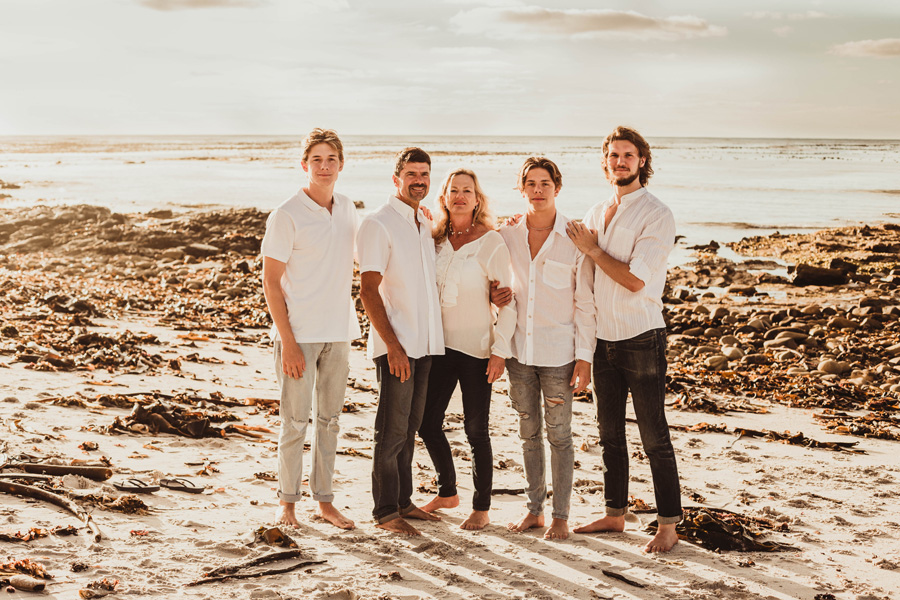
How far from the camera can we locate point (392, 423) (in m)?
4.99

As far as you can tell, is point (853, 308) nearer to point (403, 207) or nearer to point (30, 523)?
point (403, 207)

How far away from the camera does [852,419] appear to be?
8062 millimetres

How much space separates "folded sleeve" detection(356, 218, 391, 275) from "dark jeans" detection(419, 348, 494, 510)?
74 cm

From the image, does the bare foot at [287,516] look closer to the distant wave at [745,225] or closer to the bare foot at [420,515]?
the bare foot at [420,515]

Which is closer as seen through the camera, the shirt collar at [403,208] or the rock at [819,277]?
the shirt collar at [403,208]

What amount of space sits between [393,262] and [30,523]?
8.30 ft

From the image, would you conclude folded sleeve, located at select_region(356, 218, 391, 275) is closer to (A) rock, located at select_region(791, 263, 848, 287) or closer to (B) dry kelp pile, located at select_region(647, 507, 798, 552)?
(B) dry kelp pile, located at select_region(647, 507, 798, 552)

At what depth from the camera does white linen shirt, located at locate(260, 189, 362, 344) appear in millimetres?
4812

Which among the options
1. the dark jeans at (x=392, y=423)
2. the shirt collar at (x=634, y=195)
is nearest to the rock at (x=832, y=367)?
the shirt collar at (x=634, y=195)

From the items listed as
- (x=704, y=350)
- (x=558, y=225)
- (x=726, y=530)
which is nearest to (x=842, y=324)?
(x=704, y=350)

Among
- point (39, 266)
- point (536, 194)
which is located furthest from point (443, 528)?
point (39, 266)

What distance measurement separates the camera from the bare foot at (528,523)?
16.7 feet

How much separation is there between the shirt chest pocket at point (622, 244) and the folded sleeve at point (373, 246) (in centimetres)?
133

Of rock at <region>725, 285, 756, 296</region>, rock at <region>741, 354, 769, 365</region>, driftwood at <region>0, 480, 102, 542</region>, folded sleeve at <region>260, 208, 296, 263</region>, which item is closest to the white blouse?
folded sleeve at <region>260, 208, 296, 263</region>
